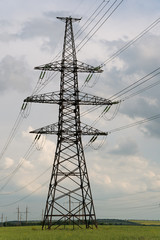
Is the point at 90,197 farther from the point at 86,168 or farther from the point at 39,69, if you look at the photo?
the point at 39,69

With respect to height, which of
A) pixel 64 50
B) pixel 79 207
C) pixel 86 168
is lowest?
pixel 79 207

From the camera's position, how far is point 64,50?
5531 centimetres

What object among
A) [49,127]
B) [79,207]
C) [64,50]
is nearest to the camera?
[79,207]

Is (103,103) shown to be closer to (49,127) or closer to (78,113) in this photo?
(78,113)

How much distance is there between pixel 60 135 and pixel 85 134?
11.5ft

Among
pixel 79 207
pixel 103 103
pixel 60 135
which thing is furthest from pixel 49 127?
pixel 79 207

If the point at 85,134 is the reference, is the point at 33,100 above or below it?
above

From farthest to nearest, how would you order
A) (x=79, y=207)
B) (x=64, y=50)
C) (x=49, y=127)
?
(x=64, y=50), (x=49, y=127), (x=79, y=207)

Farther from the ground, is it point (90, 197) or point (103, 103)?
point (103, 103)

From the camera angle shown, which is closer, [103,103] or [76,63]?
[103,103]

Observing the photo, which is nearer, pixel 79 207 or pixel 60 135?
pixel 79 207

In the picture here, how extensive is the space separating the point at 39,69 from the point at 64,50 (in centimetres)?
515

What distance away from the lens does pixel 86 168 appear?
5006 cm

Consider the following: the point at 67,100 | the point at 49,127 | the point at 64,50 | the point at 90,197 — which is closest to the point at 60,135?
the point at 49,127
